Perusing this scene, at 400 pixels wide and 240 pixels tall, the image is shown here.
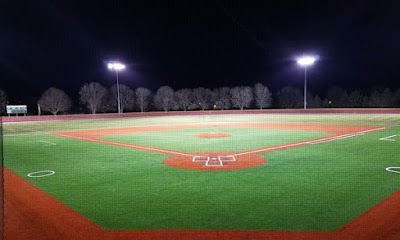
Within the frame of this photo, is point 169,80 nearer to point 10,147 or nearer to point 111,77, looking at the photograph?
point 111,77

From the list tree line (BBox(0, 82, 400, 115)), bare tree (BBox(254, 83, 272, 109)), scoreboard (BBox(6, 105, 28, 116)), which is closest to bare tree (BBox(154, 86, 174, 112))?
tree line (BBox(0, 82, 400, 115))

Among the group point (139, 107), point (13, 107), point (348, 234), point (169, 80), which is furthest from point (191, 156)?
point (169, 80)

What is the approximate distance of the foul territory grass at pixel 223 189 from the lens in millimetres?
5746

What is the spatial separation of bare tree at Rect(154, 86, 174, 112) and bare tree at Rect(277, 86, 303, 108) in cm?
3365

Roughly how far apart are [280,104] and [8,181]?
88838mm

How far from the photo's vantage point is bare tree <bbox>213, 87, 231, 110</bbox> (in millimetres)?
82750

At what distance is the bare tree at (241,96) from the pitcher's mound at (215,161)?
69637mm

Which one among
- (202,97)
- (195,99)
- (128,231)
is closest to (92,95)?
(195,99)

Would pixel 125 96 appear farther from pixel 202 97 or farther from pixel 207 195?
pixel 207 195

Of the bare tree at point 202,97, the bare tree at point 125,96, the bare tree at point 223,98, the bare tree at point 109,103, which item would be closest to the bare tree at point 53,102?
the bare tree at point 109,103

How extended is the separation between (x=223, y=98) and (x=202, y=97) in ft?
18.3

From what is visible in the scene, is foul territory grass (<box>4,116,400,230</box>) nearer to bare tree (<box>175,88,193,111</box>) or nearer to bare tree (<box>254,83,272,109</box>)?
bare tree (<box>175,88,193,111</box>)

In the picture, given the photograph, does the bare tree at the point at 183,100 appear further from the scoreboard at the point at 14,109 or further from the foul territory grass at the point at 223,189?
the foul territory grass at the point at 223,189

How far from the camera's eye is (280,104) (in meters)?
92.7
